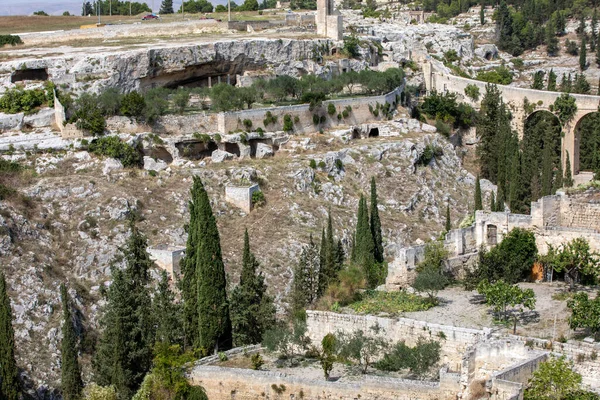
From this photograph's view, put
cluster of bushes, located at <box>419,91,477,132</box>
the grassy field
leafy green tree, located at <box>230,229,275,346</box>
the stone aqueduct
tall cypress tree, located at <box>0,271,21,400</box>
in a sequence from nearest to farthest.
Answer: tall cypress tree, located at <box>0,271,21,400</box>, leafy green tree, located at <box>230,229,275,346</box>, the stone aqueduct, cluster of bushes, located at <box>419,91,477,132</box>, the grassy field

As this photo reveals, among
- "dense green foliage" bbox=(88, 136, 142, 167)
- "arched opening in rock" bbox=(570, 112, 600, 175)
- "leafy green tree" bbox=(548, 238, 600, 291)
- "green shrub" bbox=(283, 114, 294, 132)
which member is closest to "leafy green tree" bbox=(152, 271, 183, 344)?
"leafy green tree" bbox=(548, 238, 600, 291)

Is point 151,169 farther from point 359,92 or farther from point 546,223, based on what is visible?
point 546,223

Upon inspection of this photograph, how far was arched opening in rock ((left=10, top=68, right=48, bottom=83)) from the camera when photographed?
62656 mm

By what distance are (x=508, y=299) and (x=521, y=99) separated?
1909 inches

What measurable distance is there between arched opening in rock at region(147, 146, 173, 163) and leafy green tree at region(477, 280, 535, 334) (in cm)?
2903

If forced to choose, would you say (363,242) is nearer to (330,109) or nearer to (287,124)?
(287,124)

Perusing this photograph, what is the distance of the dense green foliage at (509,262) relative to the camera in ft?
111

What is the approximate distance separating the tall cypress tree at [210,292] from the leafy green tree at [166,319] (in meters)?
1.55

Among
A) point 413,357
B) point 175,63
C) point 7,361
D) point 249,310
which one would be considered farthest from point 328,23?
point 413,357

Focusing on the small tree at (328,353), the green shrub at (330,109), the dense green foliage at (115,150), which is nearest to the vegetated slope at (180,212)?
the dense green foliage at (115,150)

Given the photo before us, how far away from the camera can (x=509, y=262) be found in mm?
34000

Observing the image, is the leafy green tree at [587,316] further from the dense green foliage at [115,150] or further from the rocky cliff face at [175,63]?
the rocky cliff face at [175,63]

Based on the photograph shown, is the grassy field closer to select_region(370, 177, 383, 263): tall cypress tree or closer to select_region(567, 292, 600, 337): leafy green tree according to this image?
select_region(370, 177, 383, 263): tall cypress tree

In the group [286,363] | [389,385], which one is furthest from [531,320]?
[286,363]
